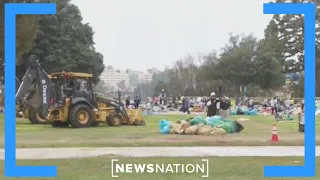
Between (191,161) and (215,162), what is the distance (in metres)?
0.60

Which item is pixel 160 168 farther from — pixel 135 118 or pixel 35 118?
pixel 35 118

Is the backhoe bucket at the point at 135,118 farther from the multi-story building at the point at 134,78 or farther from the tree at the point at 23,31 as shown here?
the multi-story building at the point at 134,78

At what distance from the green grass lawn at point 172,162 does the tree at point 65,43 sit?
43.9 m

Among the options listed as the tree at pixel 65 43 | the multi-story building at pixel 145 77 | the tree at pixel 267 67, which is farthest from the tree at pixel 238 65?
the multi-story building at pixel 145 77

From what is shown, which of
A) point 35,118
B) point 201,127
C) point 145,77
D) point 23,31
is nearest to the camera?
point 201,127

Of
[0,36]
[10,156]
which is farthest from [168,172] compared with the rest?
[0,36]

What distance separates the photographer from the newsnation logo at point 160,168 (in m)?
12.0

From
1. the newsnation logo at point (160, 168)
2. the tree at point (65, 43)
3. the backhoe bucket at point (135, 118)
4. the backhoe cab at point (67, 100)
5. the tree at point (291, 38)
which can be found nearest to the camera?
the newsnation logo at point (160, 168)

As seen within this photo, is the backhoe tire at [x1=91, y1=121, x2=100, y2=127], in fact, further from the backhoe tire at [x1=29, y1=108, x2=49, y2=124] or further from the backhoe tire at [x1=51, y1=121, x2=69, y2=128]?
the backhoe tire at [x1=29, y1=108, x2=49, y2=124]

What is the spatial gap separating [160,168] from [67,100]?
15.7m

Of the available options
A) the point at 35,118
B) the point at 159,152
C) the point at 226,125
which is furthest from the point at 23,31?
the point at 159,152

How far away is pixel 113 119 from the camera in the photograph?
2866 cm

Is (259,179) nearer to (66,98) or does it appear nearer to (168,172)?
(168,172)

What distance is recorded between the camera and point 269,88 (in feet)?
283
